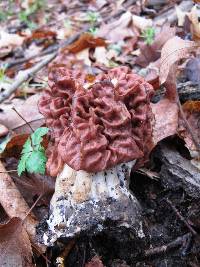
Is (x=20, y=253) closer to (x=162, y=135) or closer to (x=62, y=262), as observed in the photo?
(x=62, y=262)

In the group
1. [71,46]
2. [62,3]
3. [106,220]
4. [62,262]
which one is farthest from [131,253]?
[62,3]

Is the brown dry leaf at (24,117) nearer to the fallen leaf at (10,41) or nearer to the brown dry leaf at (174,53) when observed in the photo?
the brown dry leaf at (174,53)

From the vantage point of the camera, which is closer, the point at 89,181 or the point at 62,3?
the point at 89,181

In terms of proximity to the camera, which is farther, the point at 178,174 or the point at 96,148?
the point at 178,174

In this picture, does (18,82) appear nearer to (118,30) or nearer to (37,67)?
(37,67)

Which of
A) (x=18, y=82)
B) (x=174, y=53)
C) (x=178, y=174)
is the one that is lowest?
(x=18, y=82)

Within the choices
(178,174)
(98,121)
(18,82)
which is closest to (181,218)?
(178,174)

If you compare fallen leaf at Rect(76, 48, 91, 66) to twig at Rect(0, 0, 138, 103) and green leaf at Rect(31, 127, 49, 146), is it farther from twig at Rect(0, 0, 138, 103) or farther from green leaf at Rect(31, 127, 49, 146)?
green leaf at Rect(31, 127, 49, 146)
